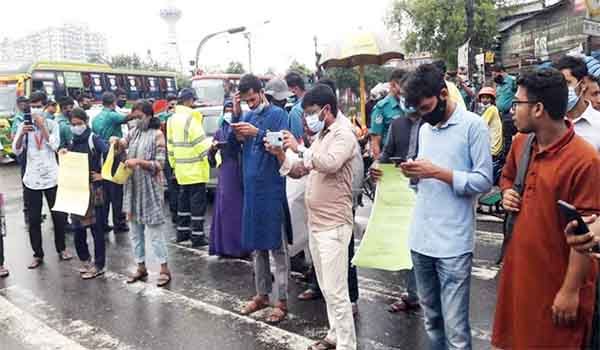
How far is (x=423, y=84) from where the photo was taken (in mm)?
2963

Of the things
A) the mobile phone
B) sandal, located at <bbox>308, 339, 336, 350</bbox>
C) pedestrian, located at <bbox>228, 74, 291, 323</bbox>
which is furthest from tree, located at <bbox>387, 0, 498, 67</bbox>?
the mobile phone

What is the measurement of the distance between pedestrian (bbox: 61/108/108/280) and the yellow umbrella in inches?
125

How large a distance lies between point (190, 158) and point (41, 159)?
1785 millimetres

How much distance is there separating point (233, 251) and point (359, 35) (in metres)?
3.39

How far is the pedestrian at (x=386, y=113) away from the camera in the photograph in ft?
18.7

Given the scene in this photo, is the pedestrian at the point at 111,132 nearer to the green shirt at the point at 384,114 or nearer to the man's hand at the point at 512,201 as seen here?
the green shirt at the point at 384,114

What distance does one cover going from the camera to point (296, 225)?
514 cm

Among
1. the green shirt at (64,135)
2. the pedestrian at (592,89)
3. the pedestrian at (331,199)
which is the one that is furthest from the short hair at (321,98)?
the green shirt at (64,135)

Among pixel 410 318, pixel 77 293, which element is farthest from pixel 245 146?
pixel 77 293

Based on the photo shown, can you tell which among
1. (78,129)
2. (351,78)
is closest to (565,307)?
(78,129)

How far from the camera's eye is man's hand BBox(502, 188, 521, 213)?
2.60m

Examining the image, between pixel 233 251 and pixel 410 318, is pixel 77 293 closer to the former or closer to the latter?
pixel 233 251

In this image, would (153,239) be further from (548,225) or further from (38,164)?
(548,225)

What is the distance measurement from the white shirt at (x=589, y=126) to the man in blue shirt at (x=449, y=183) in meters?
0.91
